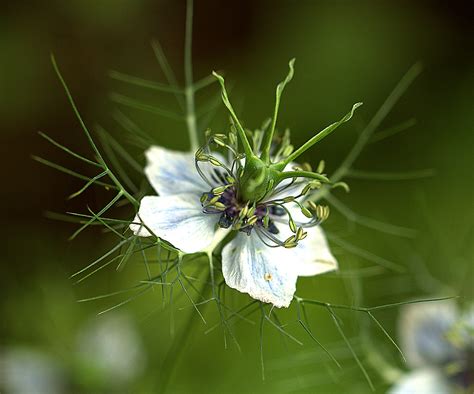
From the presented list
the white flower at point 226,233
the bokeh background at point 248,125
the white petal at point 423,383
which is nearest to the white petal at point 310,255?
the white flower at point 226,233

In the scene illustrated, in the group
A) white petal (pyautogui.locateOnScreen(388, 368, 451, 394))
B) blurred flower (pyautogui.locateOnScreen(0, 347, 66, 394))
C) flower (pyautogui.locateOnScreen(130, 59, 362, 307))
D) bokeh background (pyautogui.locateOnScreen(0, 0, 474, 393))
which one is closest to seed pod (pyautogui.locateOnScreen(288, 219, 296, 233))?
flower (pyautogui.locateOnScreen(130, 59, 362, 307))

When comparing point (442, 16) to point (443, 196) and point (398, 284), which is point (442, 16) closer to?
point (443, 196)

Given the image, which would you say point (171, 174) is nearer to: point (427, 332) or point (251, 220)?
point (251, 220)

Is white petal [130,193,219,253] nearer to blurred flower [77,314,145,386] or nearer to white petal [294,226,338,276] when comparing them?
white petal [294,226,338,276]

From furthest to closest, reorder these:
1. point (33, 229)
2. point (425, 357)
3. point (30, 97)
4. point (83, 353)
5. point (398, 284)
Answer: point (30, 97)
point (33, 229)
point (398, 284)
point (83, 353)
point (425, 357)

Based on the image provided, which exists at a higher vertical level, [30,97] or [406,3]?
[406,3]

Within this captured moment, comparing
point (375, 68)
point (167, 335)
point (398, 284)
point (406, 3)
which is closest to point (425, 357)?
point (398, 284)
